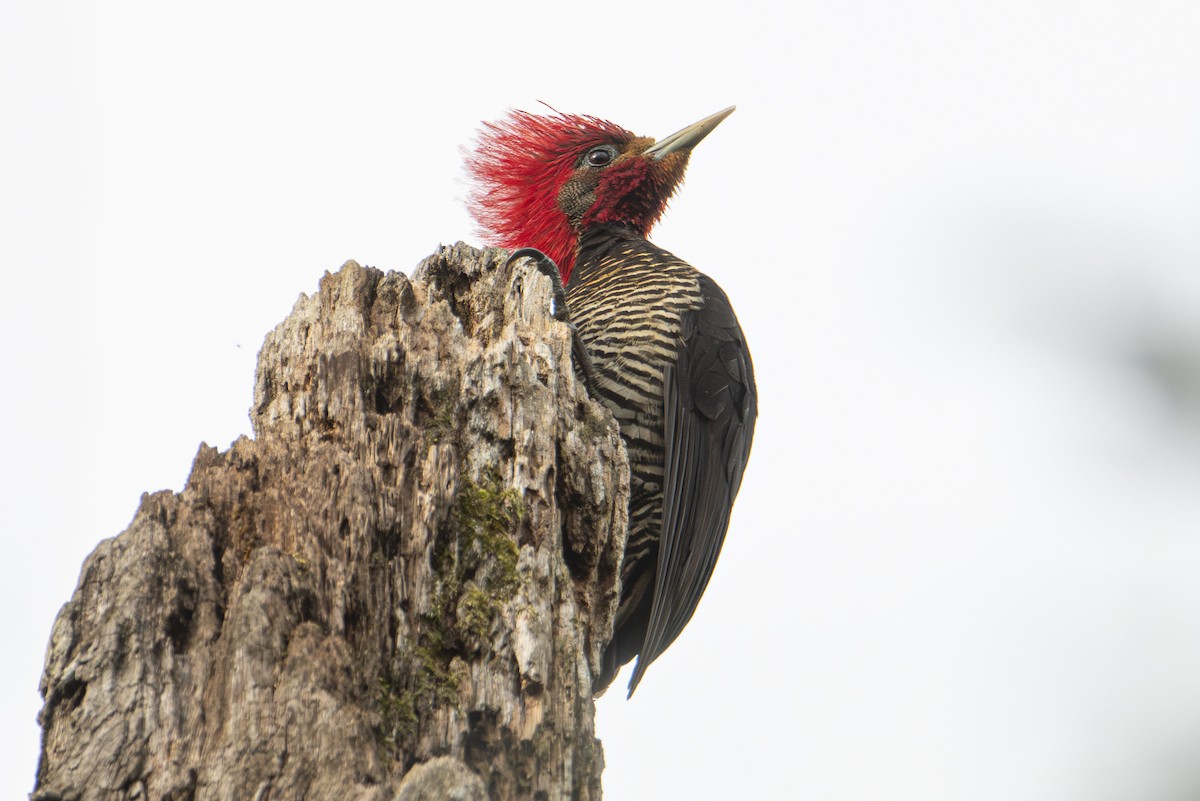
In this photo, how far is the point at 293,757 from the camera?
2260 millimetres

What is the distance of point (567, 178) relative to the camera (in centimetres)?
545

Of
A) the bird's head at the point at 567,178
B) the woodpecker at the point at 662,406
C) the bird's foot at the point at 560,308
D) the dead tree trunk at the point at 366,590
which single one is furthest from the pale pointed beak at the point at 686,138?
the dead tree trunk at the point at 366,590

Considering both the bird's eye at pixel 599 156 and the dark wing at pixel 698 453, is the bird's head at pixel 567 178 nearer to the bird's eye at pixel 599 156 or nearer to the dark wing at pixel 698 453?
the bird's eye at pixel 599 156

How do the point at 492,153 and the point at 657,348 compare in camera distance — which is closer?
the point at 657,348

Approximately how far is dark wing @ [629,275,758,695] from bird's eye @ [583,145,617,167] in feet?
3.59

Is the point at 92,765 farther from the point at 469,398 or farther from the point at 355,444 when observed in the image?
the point at 469,398

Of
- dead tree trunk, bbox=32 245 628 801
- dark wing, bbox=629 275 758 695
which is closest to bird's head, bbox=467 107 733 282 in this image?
dark wing, bbox=629 275 758 695

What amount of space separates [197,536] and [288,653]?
0.40 meters

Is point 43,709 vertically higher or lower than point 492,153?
lower

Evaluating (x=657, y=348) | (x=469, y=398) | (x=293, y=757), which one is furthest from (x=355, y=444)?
(x=657, y=348)

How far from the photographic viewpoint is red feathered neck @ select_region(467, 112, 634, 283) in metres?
5.43

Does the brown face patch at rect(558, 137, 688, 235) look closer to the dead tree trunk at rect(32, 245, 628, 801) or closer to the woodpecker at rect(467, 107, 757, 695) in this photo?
the woodpecker at rect(467, 107, 757, 695)

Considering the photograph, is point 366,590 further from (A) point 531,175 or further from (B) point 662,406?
(A) point 531,175

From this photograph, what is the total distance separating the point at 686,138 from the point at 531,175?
767mm
